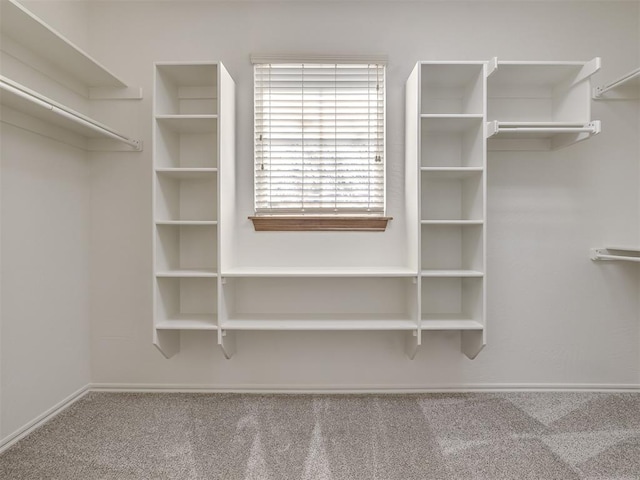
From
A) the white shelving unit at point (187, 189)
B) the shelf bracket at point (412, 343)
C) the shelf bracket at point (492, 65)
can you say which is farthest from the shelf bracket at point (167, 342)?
the shelf bracket at point (492, 65)

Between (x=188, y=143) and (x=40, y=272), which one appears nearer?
(x=40, y=272)

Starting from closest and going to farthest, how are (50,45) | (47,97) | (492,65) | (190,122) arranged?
(50,45) < (47,97) < (492,65) < (190,122)

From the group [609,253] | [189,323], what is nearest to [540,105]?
[609,253]

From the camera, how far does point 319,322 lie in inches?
90.4

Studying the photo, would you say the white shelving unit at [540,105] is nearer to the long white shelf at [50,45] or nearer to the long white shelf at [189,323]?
the long white shelf at [189,323]

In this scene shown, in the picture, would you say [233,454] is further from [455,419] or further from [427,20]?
[427,20]

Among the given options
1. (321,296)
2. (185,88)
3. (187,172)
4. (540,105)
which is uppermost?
(185,88)

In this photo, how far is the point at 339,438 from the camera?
1.95 m

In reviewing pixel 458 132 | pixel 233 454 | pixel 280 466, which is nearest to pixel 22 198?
pixel 233 454

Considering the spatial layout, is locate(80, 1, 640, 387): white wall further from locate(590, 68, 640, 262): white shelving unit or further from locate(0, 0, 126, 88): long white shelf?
locate(0, 0, 126, 88): long white shelf

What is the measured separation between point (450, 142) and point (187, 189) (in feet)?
5.73

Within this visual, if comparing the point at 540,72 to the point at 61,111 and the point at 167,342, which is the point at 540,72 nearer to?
the point at 61,111

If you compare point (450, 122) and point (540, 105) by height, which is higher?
point (540, 105)

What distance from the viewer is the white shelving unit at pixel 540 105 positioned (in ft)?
7.14
